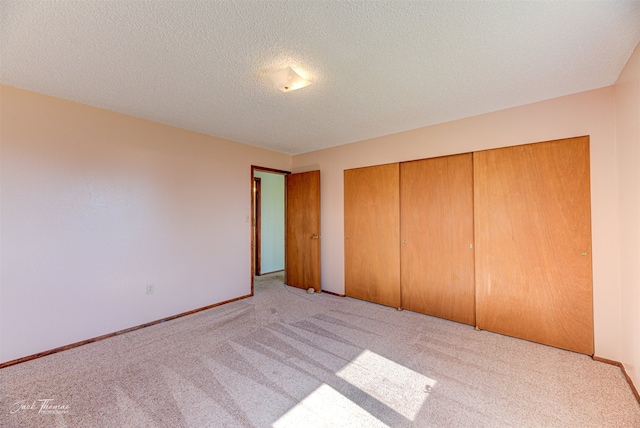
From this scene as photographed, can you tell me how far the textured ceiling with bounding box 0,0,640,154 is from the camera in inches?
58.0

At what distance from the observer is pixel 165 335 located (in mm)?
2756

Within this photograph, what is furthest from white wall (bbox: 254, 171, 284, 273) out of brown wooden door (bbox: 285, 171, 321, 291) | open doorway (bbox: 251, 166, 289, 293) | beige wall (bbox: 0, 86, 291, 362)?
beige wall (bbox: 0, 86, 291, 362)

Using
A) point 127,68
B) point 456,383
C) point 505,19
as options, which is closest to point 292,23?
point 505,19

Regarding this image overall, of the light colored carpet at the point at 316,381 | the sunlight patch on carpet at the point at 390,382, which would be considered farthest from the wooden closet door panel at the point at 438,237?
the sunlight patch on carpet at the point at 390,382

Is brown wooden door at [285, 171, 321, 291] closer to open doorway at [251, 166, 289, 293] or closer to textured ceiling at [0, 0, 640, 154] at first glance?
open doorway at [251, 166, 289, 293]

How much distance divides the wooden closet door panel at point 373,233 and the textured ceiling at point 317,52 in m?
1.14

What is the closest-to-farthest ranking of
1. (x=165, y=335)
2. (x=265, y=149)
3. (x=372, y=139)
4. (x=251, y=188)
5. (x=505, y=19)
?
(x=505, y=19) → (x=165, y=335) → (x=372, y=139) → (x=251, y=188) → (x=265, y=149)

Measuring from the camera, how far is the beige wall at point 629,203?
70.5 inches

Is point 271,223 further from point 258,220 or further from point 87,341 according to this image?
point 87,341

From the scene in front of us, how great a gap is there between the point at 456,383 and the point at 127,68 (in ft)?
11.3

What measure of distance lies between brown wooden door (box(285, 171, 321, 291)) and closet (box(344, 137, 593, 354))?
84cm

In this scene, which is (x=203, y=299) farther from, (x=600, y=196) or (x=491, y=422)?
(x=600, y=196)

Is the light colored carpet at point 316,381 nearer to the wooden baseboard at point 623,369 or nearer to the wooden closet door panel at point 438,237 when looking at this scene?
the wooden baseboard at point 623,369

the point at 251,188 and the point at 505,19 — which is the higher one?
the point at 505,19
